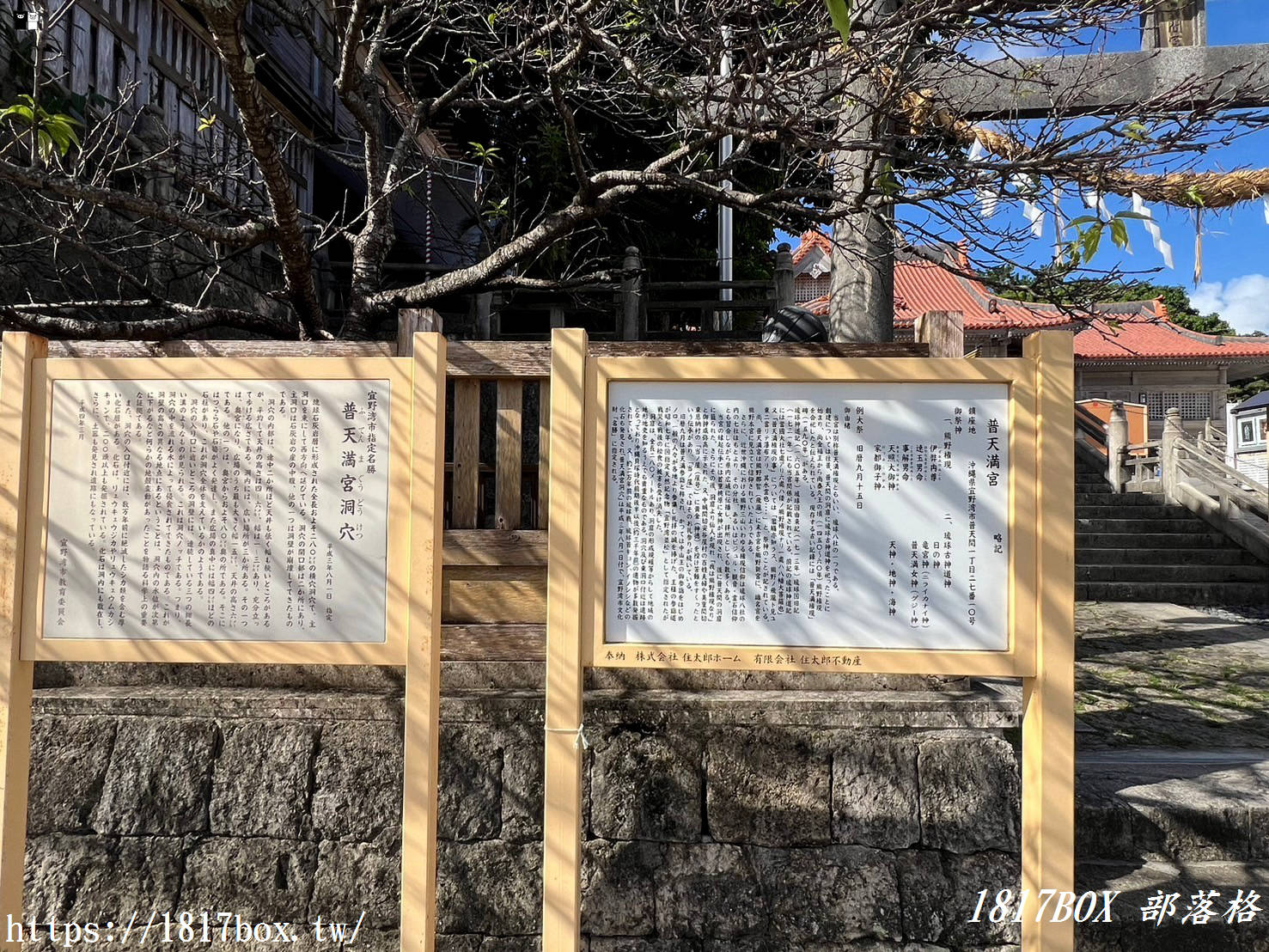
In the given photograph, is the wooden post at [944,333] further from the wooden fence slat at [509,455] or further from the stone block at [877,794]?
the wooden fence slat at [509,455]

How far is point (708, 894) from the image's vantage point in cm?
347

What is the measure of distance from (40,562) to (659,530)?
7.94 feet

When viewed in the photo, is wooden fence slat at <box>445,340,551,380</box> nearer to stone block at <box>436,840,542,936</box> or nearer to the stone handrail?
stone block at <box>436,840,542,936</box>

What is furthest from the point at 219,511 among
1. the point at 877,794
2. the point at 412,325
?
the point at 877,794

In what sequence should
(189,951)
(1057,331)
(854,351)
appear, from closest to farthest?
(1057,331), (189,951), (854,351)

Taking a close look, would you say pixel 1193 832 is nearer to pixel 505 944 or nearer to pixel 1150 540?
pixel 505 944

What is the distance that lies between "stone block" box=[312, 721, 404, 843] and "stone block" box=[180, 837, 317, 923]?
0.18m

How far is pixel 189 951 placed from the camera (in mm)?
3412

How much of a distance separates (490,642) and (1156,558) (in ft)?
39.1

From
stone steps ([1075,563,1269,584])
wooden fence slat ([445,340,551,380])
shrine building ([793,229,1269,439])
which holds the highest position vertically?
shrine building ([793,229,1269,439])

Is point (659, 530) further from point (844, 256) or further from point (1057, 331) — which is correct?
point (844, 256)

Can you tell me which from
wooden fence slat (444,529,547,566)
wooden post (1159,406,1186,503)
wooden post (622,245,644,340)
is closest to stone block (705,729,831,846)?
wooden fence slat (444,529,547,566)

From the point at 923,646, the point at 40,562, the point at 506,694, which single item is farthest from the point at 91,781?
the point at 923,646

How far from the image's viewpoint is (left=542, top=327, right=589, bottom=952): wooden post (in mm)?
2859
